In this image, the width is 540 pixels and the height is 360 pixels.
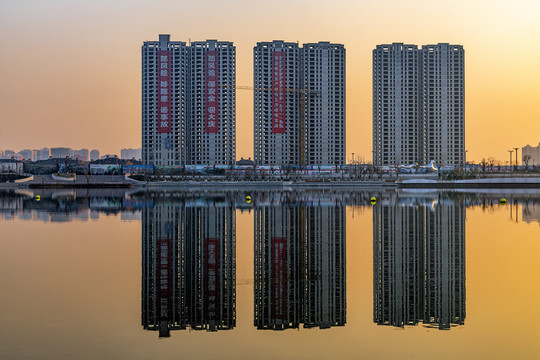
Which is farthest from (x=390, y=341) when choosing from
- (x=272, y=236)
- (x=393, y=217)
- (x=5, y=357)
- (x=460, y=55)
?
(x=460, y=55)

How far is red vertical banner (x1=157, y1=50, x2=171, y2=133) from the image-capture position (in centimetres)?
11481

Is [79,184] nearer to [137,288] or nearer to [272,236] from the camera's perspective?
[272,236]

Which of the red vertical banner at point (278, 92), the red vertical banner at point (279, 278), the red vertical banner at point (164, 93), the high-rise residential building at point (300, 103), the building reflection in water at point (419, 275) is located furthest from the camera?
the high-rise residential building at point (300, 103)

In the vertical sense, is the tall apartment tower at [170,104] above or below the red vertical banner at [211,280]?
above

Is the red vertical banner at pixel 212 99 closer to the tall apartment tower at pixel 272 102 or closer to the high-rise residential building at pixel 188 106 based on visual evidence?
the high-rise residential building at pixel 188 106

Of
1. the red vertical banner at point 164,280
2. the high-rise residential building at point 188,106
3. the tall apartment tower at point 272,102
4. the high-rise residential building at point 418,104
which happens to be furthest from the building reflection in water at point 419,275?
the high-rise residential building at point 418,104

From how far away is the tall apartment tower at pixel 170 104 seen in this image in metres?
121

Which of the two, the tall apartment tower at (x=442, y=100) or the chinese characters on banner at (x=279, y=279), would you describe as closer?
the chinese characters on banner at (x=279, y=279)

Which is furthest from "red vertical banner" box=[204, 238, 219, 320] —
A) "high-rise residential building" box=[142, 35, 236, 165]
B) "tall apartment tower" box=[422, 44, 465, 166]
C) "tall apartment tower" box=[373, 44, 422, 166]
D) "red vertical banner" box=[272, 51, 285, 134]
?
"tall apartment tower" box=[422, 44, 465, 166]

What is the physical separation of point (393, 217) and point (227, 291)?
18394mm

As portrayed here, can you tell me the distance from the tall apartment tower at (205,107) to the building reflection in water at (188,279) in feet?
329

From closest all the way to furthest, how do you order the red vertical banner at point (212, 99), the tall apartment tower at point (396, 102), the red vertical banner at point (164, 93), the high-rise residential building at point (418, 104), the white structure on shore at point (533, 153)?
1. the red vertical banner at point (212, 99)
2. the red vertical banner at point (164, 93)
3. the tall apartment tower at point (396, 102)
4. the high-rise residential building at point (418, 104)
5. the white structure on shore at point (533, 153)

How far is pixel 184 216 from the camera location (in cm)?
2947

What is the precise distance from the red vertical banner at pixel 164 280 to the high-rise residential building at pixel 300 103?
10333 cm
